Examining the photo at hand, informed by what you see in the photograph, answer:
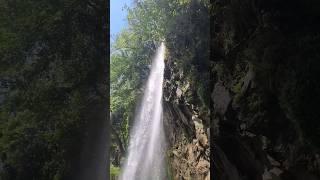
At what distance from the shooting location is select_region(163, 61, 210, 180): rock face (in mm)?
7613

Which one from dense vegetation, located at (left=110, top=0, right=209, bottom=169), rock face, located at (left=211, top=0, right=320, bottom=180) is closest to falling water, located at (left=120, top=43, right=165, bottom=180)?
dense vegetation, located at (left=110, top=0, right=209, bottom=169)

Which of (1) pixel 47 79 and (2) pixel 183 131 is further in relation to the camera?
(2) pixel 183 131

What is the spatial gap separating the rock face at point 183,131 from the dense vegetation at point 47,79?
2.26 metres

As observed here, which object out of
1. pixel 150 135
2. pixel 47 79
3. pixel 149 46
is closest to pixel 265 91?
pixel 47 79

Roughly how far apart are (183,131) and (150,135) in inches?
22.5

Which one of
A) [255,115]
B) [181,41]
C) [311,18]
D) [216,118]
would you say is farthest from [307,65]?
[181,41]

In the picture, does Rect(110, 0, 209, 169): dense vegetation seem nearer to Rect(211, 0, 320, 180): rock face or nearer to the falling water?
the falling water

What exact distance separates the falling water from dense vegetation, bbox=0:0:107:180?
6.17 feet

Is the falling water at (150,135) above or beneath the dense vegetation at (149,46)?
beneath

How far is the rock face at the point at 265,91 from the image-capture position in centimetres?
464

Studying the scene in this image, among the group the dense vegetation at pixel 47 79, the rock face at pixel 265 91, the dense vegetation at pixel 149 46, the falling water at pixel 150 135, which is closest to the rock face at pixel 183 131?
the falling water at pixel 150 135

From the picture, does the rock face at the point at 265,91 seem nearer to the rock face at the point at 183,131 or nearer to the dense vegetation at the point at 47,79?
the dense vegetation at the point at 47,79

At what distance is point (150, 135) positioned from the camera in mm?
7840

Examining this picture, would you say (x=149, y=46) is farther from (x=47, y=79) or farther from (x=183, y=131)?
(x=47, y=79)
